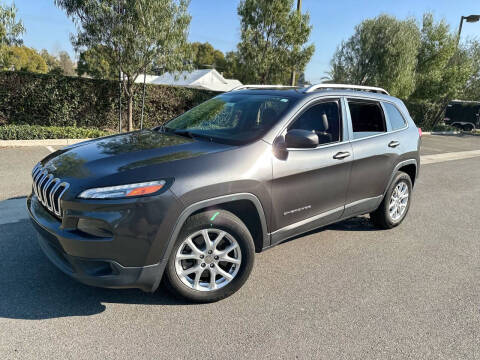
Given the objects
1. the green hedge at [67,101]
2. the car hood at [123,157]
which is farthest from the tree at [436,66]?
the car hood at [123,157]

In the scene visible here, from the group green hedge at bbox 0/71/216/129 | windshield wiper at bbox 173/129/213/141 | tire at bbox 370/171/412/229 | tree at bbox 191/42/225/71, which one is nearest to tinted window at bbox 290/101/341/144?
windshield wiper at bbox 173/129/213/141

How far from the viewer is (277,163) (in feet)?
10.3

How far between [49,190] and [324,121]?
8.64ft

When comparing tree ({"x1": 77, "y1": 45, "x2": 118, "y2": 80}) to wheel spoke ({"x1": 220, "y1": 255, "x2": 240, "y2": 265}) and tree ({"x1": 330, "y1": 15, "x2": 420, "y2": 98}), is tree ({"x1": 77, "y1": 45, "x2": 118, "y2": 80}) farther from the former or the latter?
tree ({"x1": 330, "y1": 15, "x2": 420, "y2": 98})

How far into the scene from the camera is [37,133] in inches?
378

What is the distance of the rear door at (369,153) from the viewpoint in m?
3.94

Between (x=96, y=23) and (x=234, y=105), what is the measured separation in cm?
839

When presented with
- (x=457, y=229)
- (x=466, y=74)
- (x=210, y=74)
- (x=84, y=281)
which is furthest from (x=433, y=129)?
(x=84, y=281)

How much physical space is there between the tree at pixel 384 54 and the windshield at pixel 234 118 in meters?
17.6

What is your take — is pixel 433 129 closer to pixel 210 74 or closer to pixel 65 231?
pixel 210 74

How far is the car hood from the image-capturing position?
2.57 m

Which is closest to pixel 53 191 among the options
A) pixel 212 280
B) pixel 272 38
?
pixel 212 280

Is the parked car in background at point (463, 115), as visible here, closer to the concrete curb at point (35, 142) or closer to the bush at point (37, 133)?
the bush at point (37, 133)

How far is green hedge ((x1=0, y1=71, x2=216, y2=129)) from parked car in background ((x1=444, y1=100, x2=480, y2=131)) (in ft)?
77.7
